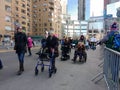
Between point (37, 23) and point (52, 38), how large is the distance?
331 ft

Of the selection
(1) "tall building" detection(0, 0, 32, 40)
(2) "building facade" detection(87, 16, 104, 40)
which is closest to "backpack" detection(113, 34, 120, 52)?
(2) "building facade" detection(87, 16, 104, 40)

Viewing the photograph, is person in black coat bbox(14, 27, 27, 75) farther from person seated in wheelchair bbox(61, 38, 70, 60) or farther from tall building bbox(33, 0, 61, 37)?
tall building bbox(33, 0, 61, 37)

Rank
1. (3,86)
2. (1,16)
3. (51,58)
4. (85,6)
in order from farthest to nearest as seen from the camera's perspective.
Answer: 1. (85,6)
2. (1,16)
3. (51,58)
4. (3,86)

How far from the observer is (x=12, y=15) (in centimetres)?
8150

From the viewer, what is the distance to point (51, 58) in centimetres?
1020

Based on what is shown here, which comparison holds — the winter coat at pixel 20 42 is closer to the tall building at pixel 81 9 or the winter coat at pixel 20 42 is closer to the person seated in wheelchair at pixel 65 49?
the person seated in wheelchair at pixel 65 49

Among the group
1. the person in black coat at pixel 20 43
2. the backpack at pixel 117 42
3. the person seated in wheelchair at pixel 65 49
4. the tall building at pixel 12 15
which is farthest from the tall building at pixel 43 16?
the backpack at pixel 117 42

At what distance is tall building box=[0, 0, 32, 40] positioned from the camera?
7488 cm

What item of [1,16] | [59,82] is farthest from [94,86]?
[1,16]

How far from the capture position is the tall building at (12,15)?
7488cm

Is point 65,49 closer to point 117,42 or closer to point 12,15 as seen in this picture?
point 117,42

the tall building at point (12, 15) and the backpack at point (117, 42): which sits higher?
the tall building at point (12, 15)

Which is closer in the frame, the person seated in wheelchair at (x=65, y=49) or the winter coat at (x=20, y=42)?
the winter coat at (x=20, y=42)

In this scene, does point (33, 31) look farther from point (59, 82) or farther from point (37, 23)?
point (59, 82)
